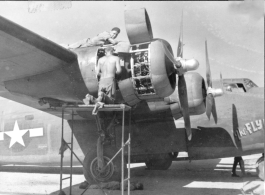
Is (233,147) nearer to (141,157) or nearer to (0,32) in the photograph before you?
(141,157)

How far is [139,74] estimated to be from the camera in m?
6.16

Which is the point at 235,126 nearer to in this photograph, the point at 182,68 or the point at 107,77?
the point at 182,68

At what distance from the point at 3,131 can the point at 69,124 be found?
8.20 feet

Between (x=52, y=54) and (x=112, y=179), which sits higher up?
(x=52, y=54)

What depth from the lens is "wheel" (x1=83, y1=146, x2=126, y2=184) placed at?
Result: 7.04m

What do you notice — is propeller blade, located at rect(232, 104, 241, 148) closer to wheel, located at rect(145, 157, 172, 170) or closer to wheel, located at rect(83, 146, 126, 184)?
Result: wheel, located at rect(145, 157, 172, 170)

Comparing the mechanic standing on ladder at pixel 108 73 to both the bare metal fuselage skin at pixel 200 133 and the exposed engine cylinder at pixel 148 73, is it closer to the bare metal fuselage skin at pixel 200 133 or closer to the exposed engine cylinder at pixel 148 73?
the exposed engine cylinder at pixel 148 73

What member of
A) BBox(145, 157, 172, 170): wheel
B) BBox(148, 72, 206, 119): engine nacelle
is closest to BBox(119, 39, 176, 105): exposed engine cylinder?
BBox(148, 72, 206, 119): engine nacelle

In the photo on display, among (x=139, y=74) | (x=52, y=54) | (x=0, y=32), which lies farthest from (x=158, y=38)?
(x=0, y=32)

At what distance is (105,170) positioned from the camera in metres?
7.09

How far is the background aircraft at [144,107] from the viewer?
6320 mm

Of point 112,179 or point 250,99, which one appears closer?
point 112,179

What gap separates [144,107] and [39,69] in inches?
108

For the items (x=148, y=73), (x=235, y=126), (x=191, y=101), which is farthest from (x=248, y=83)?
(x=148, y=73)
